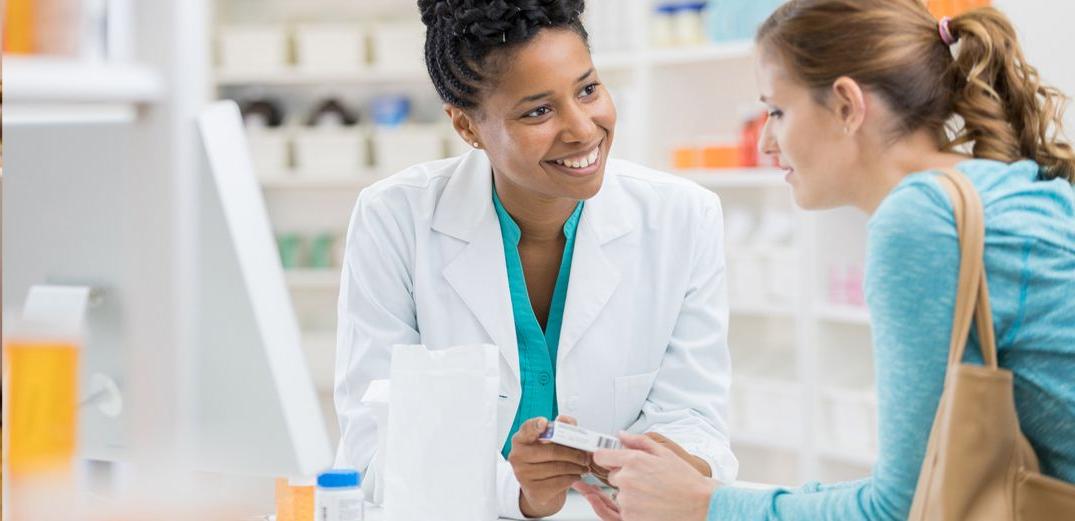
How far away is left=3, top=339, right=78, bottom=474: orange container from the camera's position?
23.5 inches

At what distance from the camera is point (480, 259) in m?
1.70

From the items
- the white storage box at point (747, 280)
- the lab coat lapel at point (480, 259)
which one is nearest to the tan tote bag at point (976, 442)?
the lab coat lapel at point (480, 259)

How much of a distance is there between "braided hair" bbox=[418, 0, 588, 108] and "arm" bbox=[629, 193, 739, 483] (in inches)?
15.2

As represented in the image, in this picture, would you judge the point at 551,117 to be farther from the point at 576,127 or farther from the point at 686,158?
the point at 686,158

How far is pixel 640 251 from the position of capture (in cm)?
173

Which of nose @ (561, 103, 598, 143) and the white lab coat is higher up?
nose @ (561, 103, 598, 143)

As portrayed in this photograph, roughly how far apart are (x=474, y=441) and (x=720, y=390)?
1.96 feet

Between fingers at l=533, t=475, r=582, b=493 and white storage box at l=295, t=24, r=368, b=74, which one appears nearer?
fingers at l=533, t=475, r=582, b=493

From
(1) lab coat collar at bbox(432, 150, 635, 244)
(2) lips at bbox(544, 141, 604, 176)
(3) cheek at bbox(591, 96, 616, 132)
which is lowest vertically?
(1) lab coat collar at bbox(432, 150, 635, 244)

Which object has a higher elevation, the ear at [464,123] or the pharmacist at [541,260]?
the ear at [464,123]

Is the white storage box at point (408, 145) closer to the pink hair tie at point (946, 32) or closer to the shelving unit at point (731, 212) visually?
the shelving unit at point (731, 212)

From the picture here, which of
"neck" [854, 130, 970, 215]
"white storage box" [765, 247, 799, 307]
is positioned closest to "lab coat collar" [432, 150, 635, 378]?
"neck" [854, 130, 970, 215]

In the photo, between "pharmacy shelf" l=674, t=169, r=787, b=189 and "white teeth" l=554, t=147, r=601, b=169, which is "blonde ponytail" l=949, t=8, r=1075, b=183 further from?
"pharmacy shelf" l=674, t=169, r=787, b=189

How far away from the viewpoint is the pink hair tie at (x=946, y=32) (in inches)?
46.4
